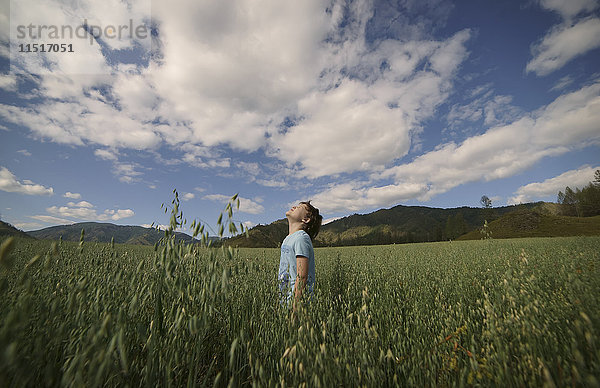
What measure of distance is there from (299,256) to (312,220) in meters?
1.11

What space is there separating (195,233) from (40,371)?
3.59 feet

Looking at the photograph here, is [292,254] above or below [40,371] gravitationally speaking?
above

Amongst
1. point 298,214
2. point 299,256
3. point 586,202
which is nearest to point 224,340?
point 299,256

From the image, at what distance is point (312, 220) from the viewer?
4.18 metres

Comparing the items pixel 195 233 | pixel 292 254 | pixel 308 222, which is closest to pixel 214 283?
pixel 195 233

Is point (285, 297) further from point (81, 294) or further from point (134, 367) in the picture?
point (81, 294)

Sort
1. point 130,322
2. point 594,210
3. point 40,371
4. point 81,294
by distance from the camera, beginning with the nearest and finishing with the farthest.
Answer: point 81,294 < point 40,371 < point 130,322 < point 594,210

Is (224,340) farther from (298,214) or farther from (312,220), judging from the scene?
(312,220)

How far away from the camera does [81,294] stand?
119cm

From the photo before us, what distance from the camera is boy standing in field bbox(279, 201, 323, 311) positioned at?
2561 mm

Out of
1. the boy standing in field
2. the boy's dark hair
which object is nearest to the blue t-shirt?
the boy standing in field

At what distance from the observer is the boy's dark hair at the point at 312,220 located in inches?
162

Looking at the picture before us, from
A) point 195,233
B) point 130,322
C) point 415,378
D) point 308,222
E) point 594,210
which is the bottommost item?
point 415,378

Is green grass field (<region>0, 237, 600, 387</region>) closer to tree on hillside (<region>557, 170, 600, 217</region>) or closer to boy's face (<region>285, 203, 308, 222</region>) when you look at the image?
boy's face (<region>285, 203, 308, 222</region>)
